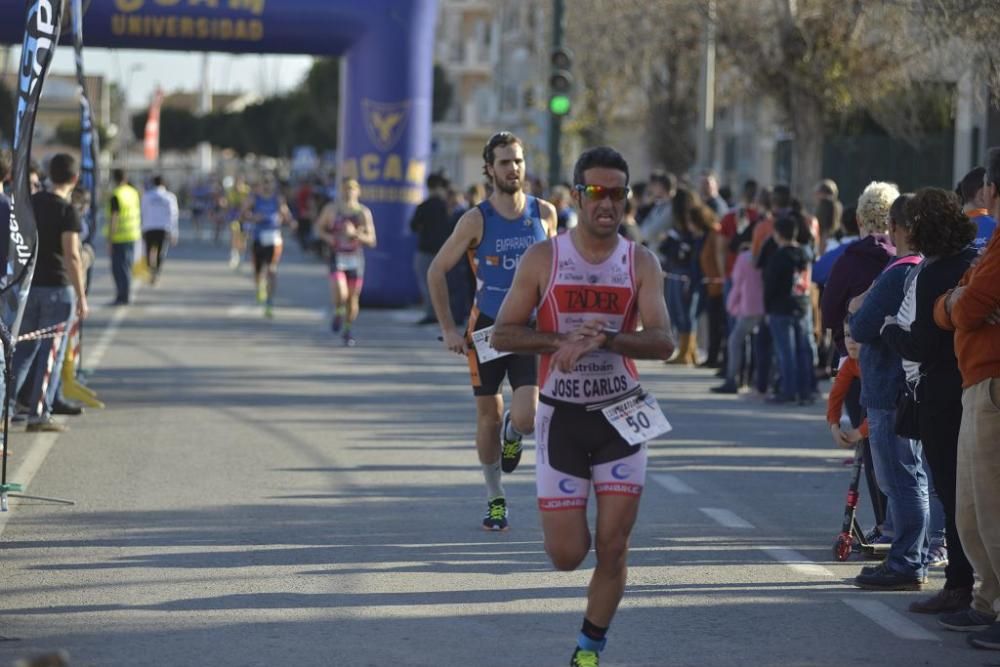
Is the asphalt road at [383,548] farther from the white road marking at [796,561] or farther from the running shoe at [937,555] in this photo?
the running shoe at [937,555]

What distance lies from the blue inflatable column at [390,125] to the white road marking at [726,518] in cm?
1667

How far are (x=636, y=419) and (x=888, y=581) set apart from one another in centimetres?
240

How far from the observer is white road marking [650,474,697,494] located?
36.1ft

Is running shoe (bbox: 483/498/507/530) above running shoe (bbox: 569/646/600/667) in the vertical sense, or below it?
below

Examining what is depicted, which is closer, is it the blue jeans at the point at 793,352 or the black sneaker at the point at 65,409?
the black sneaker at the point at 65,409

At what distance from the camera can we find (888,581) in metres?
8.17

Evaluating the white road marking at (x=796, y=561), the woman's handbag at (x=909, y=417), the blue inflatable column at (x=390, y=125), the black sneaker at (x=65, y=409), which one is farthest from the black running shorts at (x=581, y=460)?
the blue inflatable column at (x=390, y=125)

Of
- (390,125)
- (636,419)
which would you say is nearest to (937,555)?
(636,419)

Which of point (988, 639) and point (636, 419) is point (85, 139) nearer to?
Result: point (636, 419)

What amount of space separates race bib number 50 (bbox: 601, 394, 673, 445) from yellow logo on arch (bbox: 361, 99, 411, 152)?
66.8 feet

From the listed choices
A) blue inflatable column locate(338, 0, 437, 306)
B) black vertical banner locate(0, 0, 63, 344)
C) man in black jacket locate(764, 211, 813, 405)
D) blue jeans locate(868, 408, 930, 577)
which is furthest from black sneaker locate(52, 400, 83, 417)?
blue inflatable column locate(338, 0, 437, 306)

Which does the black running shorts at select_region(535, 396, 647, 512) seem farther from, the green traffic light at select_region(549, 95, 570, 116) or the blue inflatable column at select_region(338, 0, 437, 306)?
the blue inflatable column at select_region(338, 0, 437, 306)

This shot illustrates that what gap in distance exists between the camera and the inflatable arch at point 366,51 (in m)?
24.3

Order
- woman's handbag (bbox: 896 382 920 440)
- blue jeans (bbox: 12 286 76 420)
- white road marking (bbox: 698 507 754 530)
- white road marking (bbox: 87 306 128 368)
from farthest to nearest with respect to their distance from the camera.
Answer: white road marking (bbox: 87 306 128 368) < blue jeans (bbox: 12 286 76 420) < white road marking (bbox: 698 507 754 530) < woman's handbag (bbox: 896 382 920 440)
